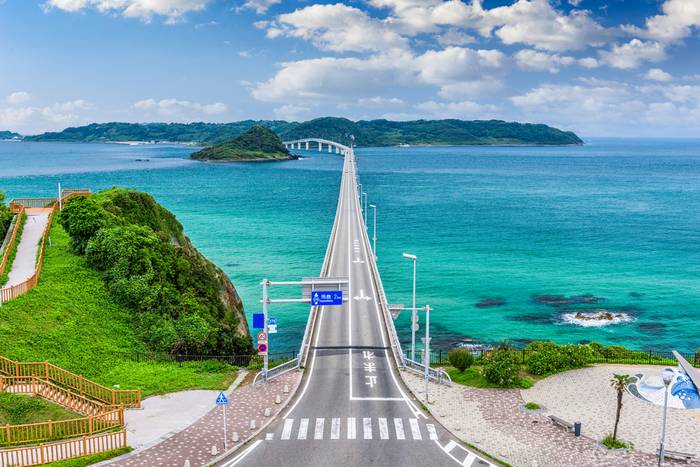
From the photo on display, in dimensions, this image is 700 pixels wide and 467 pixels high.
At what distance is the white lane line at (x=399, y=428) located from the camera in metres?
26.2

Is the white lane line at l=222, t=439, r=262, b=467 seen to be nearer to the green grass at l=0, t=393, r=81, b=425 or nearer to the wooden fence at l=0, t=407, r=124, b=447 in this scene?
the wooden fence at l=0, t=407, r=124, b=447

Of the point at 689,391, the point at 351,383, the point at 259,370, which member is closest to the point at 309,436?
the point at 351,383

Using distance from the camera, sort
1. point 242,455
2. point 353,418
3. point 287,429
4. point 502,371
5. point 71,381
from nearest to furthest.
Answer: point 242,455 → point 287,429 → point 353,418 → point 71,381 → point 502,371

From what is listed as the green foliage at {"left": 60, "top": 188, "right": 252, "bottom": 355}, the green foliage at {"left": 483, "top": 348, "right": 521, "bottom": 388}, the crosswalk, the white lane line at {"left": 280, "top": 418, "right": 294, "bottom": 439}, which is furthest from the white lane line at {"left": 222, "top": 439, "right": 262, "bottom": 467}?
Result: the green foliage at {"left": 60, "top": 188, "right": 252, "bottom": 355}

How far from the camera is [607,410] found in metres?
29.5

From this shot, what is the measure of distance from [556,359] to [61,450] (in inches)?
1057

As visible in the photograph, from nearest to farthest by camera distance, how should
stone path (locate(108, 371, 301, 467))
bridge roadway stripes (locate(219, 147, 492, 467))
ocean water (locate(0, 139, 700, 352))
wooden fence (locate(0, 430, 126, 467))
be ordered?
wooden fence (locate(0, 430, 126, 467))
stone path (locate(108, 371, 301, 467))
bridge roadway stripes (locate(219, 147, 492, 467))
ocean water (locate(0, 139, 700, 352))

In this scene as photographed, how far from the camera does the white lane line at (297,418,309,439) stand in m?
26.2

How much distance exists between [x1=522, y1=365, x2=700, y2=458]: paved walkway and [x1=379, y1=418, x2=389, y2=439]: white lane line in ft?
28.1

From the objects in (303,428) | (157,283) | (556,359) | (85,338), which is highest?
(157,283)

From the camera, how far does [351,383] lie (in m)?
33.0

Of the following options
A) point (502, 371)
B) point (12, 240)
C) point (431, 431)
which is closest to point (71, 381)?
point (431, 431)

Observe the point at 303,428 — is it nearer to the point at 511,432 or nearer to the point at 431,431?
the point at 431,431

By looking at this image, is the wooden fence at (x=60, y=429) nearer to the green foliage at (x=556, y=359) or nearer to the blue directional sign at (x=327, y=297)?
the blue directional sign at (x=327, y=297)
